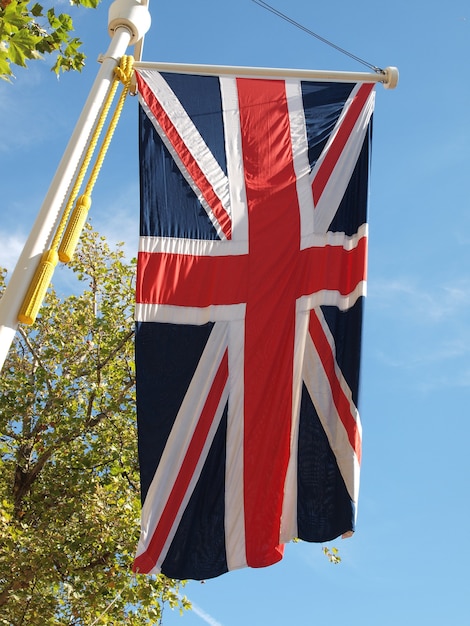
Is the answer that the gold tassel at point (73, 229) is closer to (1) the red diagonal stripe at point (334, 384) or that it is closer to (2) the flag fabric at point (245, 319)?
(2) the flag fabric at point (245, 319)

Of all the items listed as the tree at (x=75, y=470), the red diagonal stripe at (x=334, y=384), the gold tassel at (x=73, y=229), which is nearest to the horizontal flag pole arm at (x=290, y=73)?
the gold tassel at (x=73, y=229)

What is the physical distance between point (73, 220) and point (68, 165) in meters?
0.36

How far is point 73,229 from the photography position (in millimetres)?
4055

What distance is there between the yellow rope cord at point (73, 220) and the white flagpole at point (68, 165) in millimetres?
35

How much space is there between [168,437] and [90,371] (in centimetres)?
868

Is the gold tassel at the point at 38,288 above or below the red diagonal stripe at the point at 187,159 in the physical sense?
below

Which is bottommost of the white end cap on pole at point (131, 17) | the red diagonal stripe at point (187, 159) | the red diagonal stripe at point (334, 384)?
the red diagonal stripe at point (334, 384)

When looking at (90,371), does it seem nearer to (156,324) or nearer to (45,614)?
(45,614)

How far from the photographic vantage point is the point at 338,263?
488 centimetres

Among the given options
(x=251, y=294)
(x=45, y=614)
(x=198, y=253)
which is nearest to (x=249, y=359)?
(x=251, y=294)

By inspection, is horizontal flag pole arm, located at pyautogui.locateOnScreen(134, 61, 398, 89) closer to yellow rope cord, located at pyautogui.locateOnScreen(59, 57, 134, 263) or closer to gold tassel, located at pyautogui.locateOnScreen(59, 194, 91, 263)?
yellow rope cord, located at pyautogui.locateOnScreen(59, 57, 134, 263)

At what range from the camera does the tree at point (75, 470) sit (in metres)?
10.3

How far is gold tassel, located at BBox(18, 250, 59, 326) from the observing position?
12.0 ft

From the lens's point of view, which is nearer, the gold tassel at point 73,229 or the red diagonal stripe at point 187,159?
the gold tassel at point 73,229
